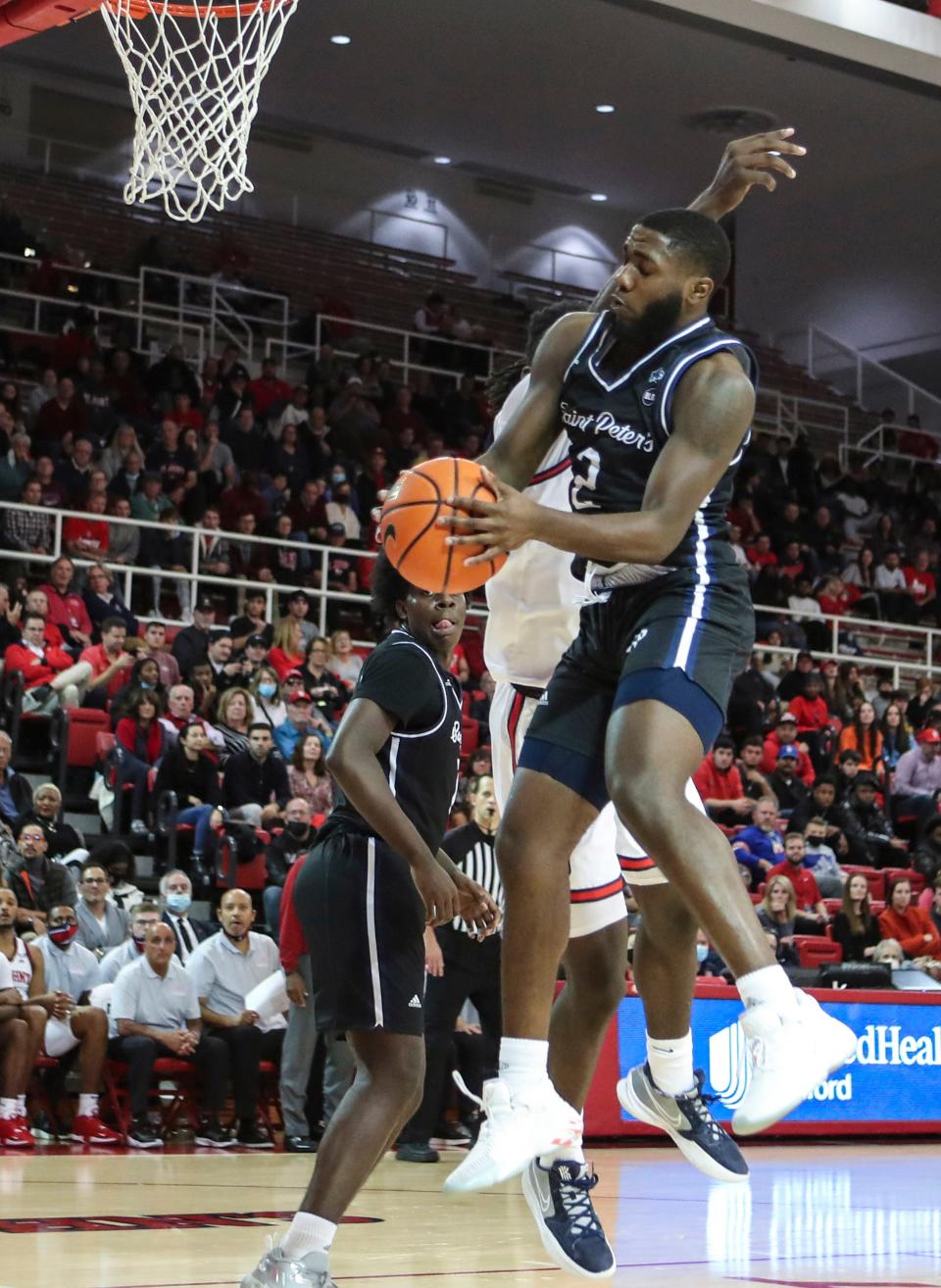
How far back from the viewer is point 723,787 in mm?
15914

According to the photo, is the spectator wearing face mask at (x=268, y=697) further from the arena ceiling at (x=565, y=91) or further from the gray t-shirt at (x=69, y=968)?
the arena ceiling at (x=565, y=91)

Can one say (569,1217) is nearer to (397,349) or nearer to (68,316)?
(68,316)

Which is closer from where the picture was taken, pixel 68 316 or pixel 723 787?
pixel 723 787

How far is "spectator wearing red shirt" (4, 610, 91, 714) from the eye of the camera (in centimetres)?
1377

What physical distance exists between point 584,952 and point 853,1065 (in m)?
7.52

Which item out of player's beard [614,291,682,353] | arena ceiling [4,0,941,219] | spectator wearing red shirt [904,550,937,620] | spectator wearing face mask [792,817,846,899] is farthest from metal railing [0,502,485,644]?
player's beard [614,291,682,353]

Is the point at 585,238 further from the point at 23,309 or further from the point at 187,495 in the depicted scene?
the point at 187,495

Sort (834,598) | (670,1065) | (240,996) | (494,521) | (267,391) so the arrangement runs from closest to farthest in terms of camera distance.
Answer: (494,521) → (670,1065) → (240,996) → (267,391) → (834,598)

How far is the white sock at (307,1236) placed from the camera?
4.97m

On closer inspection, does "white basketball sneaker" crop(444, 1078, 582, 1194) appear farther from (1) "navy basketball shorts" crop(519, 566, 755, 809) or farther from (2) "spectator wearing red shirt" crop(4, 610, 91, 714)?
(2) "spectator wearing red shirt" crop(4, 610, 91, 714)

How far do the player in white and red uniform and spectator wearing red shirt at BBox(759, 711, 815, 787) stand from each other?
12157mm

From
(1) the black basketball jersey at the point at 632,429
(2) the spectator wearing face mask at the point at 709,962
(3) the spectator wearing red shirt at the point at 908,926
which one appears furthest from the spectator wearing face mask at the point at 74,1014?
(1) the black basketball jersey at the point at 632,429

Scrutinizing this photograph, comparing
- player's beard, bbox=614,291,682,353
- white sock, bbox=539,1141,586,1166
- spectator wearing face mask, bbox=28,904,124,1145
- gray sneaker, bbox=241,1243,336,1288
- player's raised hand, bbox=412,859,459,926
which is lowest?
spectator wearing face mask, bbox=28,904,124,1145

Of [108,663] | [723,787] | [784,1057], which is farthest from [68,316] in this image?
[784,1057]
